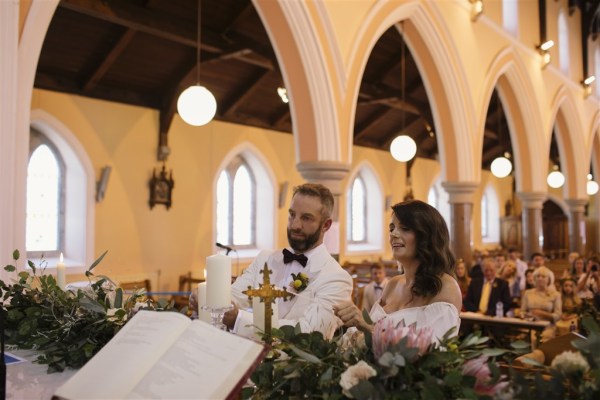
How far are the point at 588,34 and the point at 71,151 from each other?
14.1m

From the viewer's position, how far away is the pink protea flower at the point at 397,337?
1.42 m

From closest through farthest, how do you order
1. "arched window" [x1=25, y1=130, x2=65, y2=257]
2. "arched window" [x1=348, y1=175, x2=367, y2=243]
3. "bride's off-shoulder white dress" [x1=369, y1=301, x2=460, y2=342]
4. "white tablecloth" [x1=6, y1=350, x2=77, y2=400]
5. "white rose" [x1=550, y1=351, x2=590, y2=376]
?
1. "white rose" [x1=550, y1=351, x2=590, y2=376]
2. "white tablecloth" [x1=6, y1=350, x2=77, y2=400]
3. "bride's off-shoulder white dress" [x1=369, y1=301, x2=460, y2=342]
4. "arched window" [x1=25, y1=130, x2=65, y2=257]
5. "arched window" [x1=348, y1=175, x2=367, y2=243]

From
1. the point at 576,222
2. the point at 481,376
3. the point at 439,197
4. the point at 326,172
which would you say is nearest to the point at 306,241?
the point at 481,376

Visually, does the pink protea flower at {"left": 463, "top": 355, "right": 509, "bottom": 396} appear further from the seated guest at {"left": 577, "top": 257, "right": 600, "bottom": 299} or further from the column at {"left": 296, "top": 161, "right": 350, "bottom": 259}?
Result: the seated guest at {"left": 577, "top": 257, "right": 600, "bottom": 299}

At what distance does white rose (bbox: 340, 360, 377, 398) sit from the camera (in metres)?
1.37

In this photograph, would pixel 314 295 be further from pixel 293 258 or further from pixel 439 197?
pixel 439 197

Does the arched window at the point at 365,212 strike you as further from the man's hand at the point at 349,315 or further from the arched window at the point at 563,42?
the man's hand at the point at 349,315

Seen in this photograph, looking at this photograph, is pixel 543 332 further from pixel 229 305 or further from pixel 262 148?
pixel 262 148

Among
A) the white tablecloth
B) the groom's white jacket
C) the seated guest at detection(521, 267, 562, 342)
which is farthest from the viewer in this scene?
the seated guest at detection(521, 267, 562, 342)

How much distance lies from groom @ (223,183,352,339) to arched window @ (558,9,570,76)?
14.5m

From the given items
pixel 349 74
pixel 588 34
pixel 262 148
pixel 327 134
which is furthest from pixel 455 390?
pixel 588 34

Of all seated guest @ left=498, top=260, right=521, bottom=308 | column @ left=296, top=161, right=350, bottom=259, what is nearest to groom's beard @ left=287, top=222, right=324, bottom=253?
column @ left=296, top=161, right=350, bottom=259

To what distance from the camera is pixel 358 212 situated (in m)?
15.9

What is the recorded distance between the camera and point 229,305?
174cm
